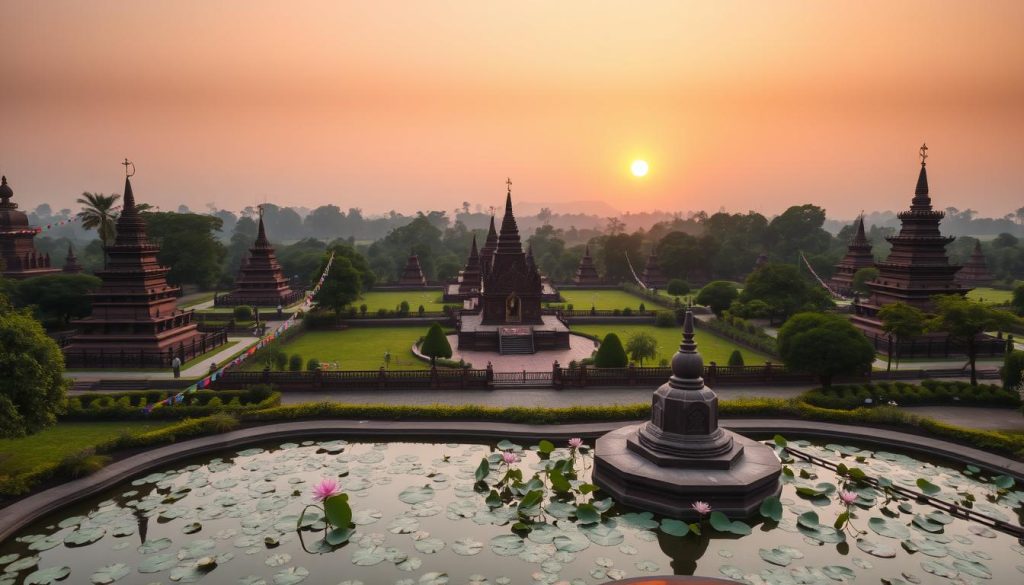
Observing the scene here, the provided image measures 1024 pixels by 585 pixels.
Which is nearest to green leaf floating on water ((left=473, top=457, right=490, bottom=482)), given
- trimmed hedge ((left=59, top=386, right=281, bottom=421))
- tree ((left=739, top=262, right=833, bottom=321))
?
trimmed hedge ((left=59, top=386, right=281, bottom=421))

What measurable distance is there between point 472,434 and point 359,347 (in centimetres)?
2109

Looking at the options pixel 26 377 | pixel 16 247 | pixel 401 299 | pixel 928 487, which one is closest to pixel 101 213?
pixel 16 247

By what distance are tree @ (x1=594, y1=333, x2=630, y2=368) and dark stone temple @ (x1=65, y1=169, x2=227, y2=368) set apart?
24100 mm

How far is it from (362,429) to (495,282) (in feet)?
74.7

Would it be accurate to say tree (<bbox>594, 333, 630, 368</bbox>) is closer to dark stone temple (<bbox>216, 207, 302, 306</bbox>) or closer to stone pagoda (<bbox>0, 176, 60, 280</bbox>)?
dark stone temple (<bbox>216, 207, 302, 306</bbox>)

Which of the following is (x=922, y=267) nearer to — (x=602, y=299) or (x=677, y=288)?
(x=677, y=288)

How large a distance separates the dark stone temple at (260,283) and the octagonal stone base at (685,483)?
49.2m

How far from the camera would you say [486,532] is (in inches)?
630

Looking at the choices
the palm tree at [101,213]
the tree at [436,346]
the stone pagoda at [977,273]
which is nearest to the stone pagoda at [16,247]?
the palm tree at [101,213]

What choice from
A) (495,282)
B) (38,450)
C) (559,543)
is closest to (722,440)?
(559,543)

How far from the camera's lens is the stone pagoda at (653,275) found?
272ft

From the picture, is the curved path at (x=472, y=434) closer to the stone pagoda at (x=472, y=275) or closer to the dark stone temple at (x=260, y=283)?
the dark stone temple at (x=260, y=283)

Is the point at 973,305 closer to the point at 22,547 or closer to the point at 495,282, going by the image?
the point at 495,282

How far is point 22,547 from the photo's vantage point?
15258 mm
